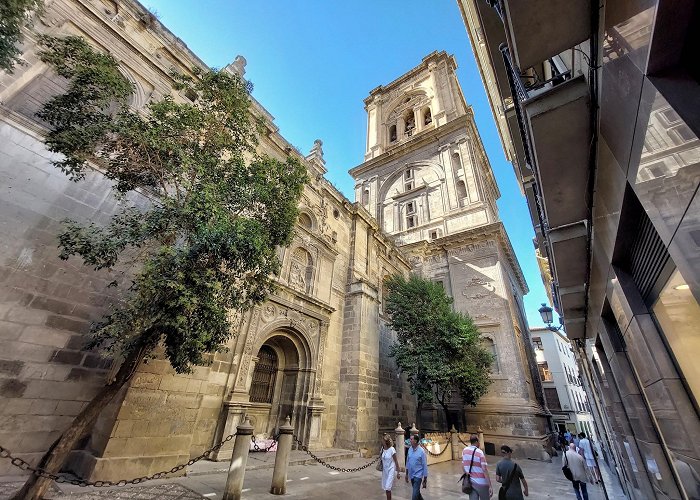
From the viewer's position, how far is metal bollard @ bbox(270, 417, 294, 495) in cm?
552

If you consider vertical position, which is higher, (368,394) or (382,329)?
(382,329)

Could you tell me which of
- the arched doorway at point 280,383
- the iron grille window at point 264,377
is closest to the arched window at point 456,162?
the arched doorway at point 280,383

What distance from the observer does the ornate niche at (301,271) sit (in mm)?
11117

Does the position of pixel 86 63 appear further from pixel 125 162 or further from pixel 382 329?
pixel 382 329

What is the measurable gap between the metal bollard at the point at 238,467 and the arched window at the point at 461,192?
20.7 meters

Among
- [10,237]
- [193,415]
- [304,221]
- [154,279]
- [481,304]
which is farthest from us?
[481,304]

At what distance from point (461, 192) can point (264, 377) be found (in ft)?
62.3

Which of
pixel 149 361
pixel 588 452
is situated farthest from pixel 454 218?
pixel 149 361

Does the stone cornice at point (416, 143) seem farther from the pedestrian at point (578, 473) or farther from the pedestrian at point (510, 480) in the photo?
the pedestrian at point (510, 480)

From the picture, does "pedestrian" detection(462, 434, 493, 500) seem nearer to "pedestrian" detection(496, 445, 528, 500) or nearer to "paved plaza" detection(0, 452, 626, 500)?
"pedestrian" detection(496, 445, 528, 500)

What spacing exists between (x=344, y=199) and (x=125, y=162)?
10.00 meters

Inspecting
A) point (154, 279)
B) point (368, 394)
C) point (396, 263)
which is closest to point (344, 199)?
point (396, 263)

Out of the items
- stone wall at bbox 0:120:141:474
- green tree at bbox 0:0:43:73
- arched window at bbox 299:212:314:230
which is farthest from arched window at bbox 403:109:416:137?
green tree at bbox 0:0:43:73

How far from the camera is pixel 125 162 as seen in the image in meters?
5.57
